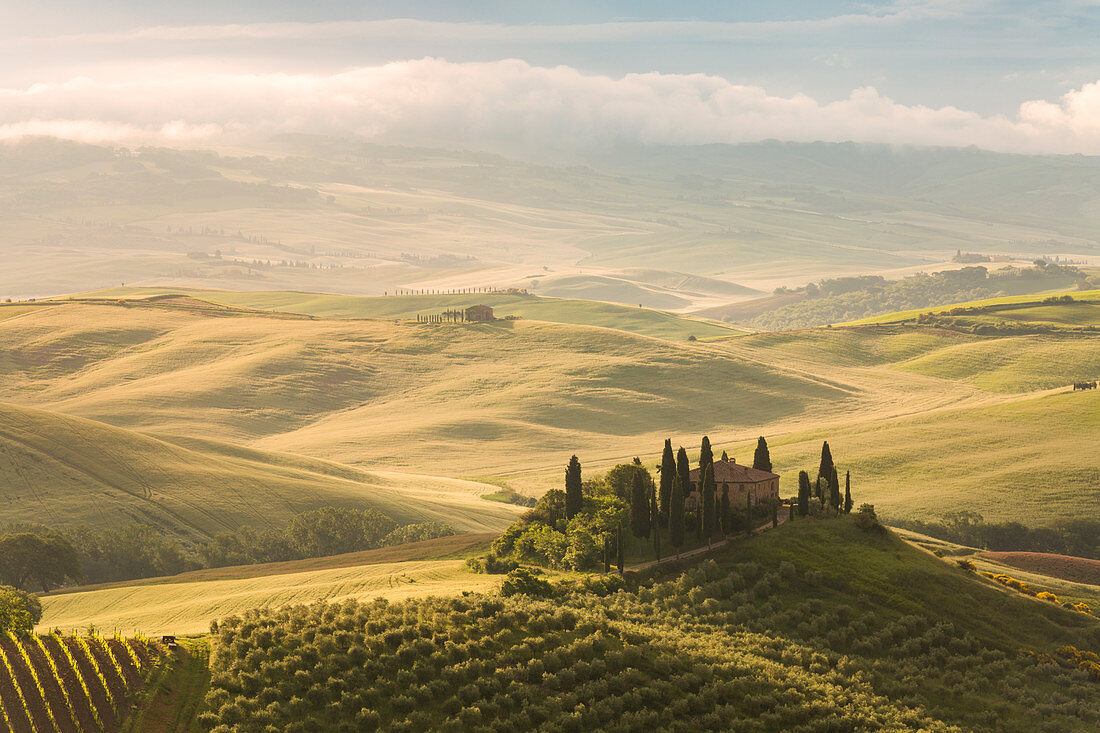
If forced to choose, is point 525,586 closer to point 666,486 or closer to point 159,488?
point 666,486

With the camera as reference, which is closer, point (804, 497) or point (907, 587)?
point (907, 587)

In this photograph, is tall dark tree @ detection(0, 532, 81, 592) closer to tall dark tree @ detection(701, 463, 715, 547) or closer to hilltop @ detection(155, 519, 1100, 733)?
hilltop @ detection(155, 519, 1100, 733)

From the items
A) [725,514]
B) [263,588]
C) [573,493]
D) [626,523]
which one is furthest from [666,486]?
[263,588]

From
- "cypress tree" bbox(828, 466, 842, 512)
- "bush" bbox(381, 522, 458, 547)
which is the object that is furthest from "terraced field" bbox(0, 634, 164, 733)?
"bush" bbox(381, 522, 458, 547)

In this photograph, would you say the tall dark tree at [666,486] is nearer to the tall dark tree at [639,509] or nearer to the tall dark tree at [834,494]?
the tall dark tree at [639,509]

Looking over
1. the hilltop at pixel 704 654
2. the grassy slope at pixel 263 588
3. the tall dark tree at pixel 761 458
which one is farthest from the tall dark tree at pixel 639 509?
the tall dark tree at pixel 761 458

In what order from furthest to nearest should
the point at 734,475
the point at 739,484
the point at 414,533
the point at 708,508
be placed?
the point at 414,533 → the point at 734,475 → the point at 739,484 → the point at 708,508
